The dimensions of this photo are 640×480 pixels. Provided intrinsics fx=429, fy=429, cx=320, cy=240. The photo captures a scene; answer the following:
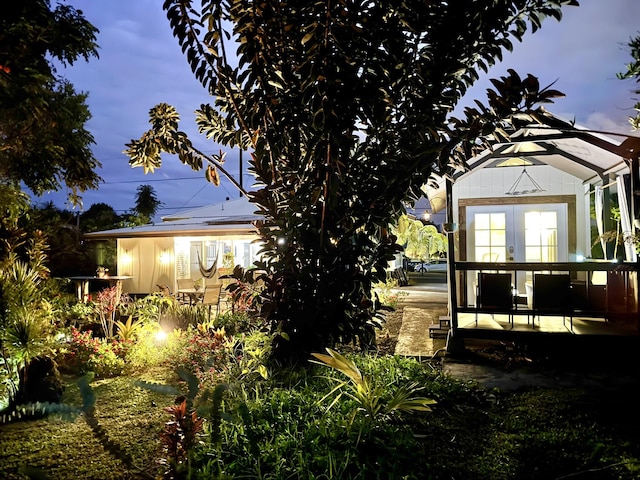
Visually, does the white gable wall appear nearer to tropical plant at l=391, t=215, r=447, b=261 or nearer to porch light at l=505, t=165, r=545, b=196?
porch light at l=505, t=165, r=545, b=196

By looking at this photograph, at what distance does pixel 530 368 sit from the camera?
5285 millimetres

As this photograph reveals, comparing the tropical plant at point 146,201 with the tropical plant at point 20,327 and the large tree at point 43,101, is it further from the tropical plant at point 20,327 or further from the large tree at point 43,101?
the tropical plant at point 20,327

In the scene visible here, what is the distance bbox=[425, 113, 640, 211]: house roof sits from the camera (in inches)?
213

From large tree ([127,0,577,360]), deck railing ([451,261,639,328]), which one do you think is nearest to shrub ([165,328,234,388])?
large tree ([127,0,577,360])

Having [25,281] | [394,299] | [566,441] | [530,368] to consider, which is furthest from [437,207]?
[25,281]

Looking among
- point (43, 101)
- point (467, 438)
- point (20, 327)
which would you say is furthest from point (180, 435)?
point (43, 101)

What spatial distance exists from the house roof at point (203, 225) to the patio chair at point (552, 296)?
787cm

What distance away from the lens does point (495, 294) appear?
20.0ft

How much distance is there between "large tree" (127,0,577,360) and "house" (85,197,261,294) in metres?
9.80

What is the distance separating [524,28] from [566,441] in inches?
137

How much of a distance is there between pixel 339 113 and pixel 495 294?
3.87 meters

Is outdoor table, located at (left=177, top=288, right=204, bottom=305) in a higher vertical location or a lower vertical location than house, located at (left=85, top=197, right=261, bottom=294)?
lower

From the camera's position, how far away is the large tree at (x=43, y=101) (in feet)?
19.9

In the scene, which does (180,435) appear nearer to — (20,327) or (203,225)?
(20,327)
